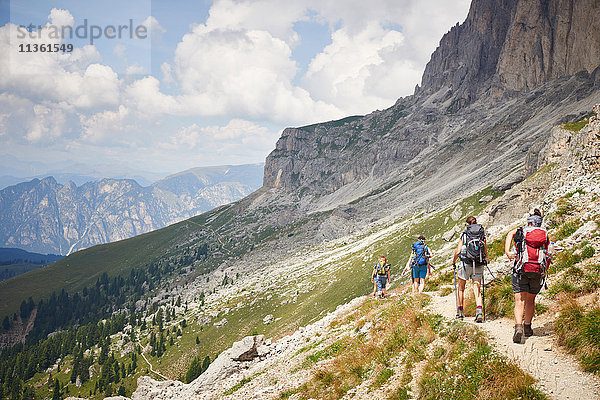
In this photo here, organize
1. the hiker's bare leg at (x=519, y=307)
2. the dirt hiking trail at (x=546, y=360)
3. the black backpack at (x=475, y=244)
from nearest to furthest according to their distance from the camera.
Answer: the dirt hiking trail at (x=546, y=360) < the hiker's bare leg at (x=519, y=307) < the black backpack at (x=475, y=244)

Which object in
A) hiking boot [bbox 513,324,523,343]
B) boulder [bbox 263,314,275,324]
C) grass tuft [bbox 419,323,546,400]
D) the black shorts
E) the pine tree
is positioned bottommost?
the pine tree

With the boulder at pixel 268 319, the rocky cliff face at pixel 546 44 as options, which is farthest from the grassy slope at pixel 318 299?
the rocky cliff face at pixel 546 44

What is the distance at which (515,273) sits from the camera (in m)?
10.6

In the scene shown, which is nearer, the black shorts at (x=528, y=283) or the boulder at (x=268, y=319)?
the black shorts at (x=528, y=283)

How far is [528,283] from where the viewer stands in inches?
402

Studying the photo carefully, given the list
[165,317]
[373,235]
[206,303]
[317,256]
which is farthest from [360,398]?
[165,317]

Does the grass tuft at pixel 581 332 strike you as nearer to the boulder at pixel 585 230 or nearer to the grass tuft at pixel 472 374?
the grass tuft at pixel 472 374

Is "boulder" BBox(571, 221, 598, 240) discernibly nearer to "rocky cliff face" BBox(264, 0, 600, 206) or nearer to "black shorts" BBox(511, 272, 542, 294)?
"black shorts" BBox(511, 272, 542, 294)

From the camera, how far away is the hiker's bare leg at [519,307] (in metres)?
9.84

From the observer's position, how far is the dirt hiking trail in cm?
707

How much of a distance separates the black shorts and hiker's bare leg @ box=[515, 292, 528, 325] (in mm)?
135

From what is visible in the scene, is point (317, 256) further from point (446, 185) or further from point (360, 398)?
point (360, 398)

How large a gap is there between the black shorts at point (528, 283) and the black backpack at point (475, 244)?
74.7 inches

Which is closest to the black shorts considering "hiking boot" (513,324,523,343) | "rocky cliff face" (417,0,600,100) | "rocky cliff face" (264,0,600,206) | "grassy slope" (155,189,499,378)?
"hiking boot" (513,324,523,343)
